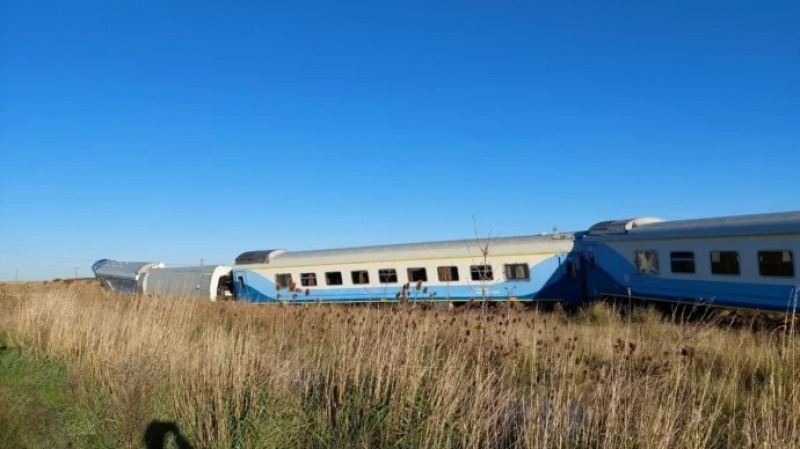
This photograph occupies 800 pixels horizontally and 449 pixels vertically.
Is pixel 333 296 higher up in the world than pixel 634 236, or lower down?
lower down

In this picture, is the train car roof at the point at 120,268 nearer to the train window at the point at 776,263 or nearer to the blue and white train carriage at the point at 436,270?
the blue and white train carriage at the point at 436,270

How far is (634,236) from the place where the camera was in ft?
51.8

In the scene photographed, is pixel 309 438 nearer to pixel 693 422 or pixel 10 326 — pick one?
pixel 693 422

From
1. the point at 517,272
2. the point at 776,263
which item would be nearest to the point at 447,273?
the point at 517,272

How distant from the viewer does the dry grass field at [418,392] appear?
3.48 metres

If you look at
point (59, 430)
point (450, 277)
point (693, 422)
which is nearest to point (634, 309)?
point (450, 277)

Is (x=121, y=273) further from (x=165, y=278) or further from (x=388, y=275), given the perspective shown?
(x=388, y=275)

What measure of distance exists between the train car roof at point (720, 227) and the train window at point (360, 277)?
8.29 metres

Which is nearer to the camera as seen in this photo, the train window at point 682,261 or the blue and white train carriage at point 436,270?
the train window at point 682,261

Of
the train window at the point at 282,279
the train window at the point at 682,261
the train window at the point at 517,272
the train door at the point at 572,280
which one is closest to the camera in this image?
the train window at the point at 682,261

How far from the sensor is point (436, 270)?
19.0m

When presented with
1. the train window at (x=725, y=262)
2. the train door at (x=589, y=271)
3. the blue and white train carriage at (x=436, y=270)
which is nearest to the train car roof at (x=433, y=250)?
the blue and white train carriage at (x=436, y=270)

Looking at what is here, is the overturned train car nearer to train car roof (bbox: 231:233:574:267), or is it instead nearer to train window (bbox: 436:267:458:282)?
train car roof (bbox: 231:233:574:267)

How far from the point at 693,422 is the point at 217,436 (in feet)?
11.0
